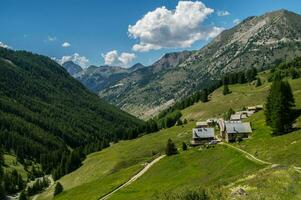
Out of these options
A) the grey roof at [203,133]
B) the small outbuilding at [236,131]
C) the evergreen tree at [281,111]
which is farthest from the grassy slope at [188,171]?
the grey roof at [203,133]

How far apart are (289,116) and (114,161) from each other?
3429 inches

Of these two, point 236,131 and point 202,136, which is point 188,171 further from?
point 202,136

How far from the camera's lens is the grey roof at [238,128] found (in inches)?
4959

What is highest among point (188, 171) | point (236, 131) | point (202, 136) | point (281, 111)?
point (281, 111)

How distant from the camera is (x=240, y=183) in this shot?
48062 mm

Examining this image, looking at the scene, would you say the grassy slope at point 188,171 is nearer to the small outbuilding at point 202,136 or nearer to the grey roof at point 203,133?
the small outbuilding at point 202,136

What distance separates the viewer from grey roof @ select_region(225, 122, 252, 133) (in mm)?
125950

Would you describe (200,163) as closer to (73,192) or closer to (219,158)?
(219,158)

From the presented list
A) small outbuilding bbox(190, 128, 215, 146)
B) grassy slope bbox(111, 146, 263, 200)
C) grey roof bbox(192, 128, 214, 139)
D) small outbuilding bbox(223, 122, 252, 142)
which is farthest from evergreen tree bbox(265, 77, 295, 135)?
grey roof bbox(192, 128, 214, 139)

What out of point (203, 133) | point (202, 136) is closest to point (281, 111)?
point (202, 136)

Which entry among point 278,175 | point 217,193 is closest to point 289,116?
point 278,175

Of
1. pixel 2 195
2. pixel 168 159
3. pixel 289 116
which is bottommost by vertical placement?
pixel 2 195

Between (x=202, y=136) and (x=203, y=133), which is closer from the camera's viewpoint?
(x=202, y=136)

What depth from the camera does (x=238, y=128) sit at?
127 m
